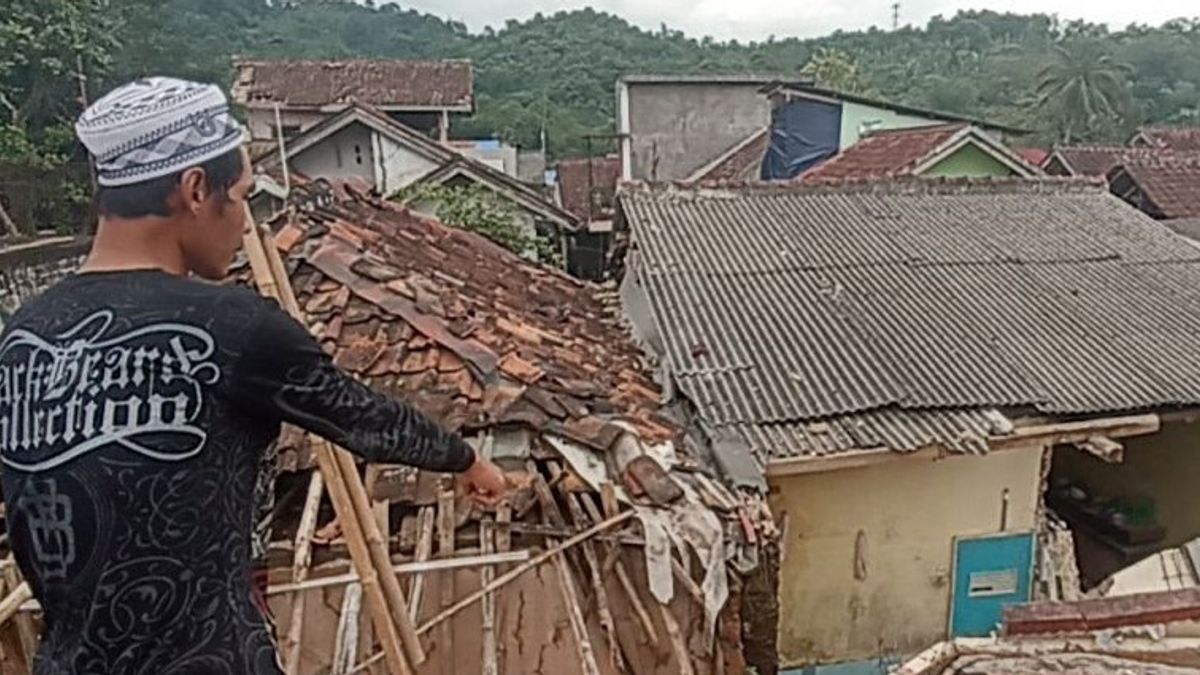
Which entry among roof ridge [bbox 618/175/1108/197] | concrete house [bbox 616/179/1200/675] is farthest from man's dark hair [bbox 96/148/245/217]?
roof ridge [bbox 618/175/1108/197]

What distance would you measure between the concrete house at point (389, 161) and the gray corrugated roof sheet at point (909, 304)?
604 cm

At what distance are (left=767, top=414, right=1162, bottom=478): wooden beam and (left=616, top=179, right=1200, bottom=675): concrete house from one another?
0.05 ft

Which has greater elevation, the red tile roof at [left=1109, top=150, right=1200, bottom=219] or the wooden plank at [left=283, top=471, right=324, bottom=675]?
the wooden plank at [left=283, top=471, right=324, bottom=675]

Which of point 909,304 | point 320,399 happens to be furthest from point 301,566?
point 909,304

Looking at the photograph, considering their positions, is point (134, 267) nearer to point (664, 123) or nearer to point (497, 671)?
point (497, 671)

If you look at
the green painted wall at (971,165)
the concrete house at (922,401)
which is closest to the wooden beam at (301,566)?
the concrete house at (922,401)

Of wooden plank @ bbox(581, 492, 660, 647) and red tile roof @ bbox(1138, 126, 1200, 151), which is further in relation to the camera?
red tile roof @ bbox(1138, 126, 1200, 151)

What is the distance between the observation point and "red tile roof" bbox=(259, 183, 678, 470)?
4598 millimetres

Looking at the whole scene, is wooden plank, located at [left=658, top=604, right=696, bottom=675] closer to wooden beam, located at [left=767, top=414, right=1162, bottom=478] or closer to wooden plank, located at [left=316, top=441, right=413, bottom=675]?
wooden plank, located at [left=316, top=441, right=413, bottom=675]

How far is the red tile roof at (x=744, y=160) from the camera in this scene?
18.7m

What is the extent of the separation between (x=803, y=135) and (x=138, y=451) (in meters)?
17.1

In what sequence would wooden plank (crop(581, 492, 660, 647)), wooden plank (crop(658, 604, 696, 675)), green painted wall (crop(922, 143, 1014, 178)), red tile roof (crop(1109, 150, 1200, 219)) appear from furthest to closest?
red tile roof (crop(1109, 150, 1200, 219)) → green painted wall (crop(922, 143, 1014, 178)) → wooden plank (crop(581, 492, 660, 647)) → wooden plank (crop(658, 604, 696, 675))

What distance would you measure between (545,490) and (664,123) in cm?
1777

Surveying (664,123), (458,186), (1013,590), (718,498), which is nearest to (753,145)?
(664,123)
